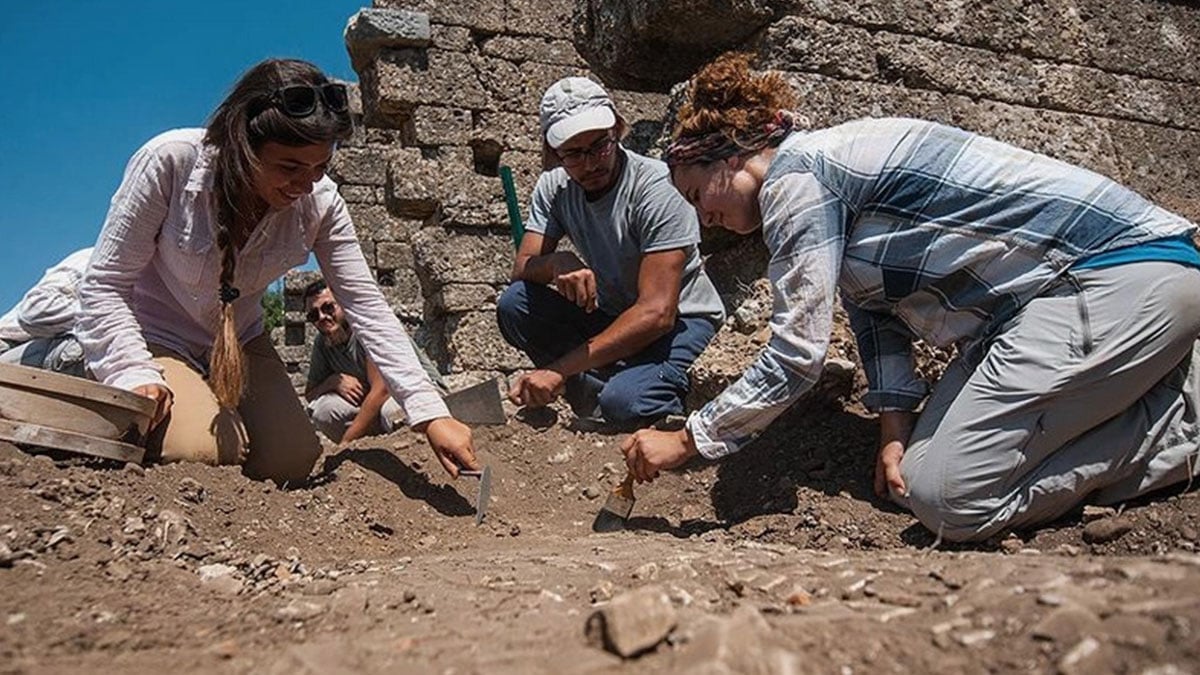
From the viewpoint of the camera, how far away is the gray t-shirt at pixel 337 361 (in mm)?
5227

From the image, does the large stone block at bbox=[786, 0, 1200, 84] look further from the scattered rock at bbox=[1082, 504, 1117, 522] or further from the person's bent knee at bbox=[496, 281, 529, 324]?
the scattered rock at bbox=[1082, 504, 1117, 522]

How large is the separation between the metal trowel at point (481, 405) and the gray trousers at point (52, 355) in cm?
144

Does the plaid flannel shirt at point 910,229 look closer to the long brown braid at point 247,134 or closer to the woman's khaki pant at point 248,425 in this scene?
the long brown braid at point 247,134

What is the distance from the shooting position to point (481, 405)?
4145 mm

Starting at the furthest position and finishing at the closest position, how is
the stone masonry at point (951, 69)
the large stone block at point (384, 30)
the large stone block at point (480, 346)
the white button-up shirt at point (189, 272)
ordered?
the large stone block at point (384, 30), the large stone block at point (480, 346), the stone masonry at point (951, 69), the white button-up shirt at point (189, 272)

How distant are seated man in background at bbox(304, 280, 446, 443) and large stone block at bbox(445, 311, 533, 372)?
4.29ft

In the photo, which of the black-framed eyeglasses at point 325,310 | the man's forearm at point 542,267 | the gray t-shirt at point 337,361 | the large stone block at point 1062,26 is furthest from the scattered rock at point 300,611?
the black-framed eyeglasses at point 325,310

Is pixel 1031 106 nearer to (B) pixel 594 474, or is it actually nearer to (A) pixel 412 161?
(B) pixel 594 474

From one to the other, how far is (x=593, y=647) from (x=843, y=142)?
161cm

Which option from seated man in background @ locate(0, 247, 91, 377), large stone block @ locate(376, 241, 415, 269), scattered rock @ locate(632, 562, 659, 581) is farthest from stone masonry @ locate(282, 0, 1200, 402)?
large stone block @ locate(376, 241, 415, 269)

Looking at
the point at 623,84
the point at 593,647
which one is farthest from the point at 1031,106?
the point at 593,647

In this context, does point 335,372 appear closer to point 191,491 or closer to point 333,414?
point 333,414

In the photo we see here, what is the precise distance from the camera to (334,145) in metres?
3.00

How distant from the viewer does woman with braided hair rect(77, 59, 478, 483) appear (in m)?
2.91
